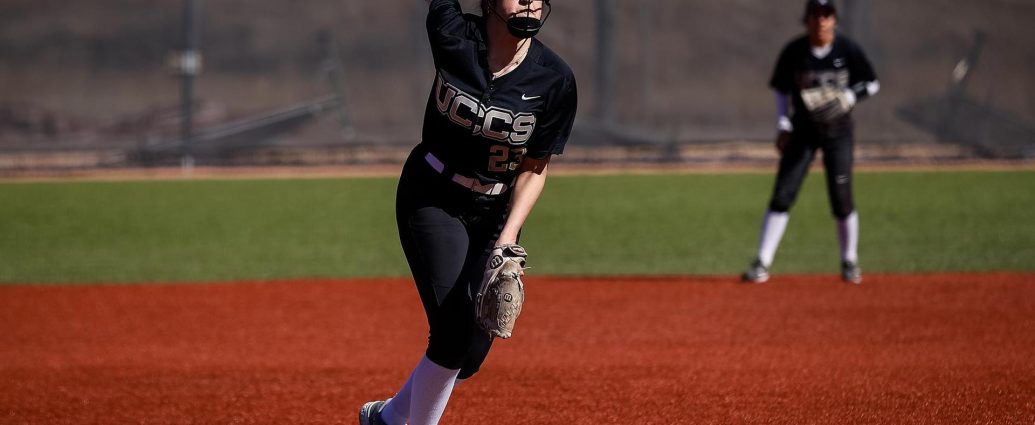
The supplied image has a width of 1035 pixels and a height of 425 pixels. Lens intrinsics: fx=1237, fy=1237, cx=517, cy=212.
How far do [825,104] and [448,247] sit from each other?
19.2 ft

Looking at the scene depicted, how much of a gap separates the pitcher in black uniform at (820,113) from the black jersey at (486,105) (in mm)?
5530

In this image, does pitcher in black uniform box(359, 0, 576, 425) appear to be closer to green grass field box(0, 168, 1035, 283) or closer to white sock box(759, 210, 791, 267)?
white sock box(759, 210, 791, 267)

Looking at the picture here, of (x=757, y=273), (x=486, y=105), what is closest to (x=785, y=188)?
(x=757, y=273)

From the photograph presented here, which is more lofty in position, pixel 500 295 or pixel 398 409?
pixel 500 295

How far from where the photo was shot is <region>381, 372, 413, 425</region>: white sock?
4863 mm

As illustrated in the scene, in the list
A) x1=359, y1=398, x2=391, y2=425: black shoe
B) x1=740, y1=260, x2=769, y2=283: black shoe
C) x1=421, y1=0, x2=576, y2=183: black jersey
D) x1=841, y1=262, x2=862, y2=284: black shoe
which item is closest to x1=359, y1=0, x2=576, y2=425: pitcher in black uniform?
x1=421, y1=0, x2=576, y2=183: black jersey

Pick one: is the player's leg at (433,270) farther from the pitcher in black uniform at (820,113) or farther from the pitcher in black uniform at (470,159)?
the pitcher in black uniform at (820,113)

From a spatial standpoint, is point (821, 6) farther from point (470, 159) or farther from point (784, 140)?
point (470, 159)

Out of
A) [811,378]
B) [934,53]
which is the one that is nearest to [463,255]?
[811,378]

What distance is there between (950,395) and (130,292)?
22.4ft

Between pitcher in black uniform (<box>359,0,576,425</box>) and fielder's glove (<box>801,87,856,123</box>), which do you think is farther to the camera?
fielder's glove (<box>801,87,856,123</box>)

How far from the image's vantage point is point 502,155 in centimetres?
444

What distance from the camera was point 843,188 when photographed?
32.0ft

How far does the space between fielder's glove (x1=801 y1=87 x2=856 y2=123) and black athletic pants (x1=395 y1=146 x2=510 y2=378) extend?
5.55 meters
